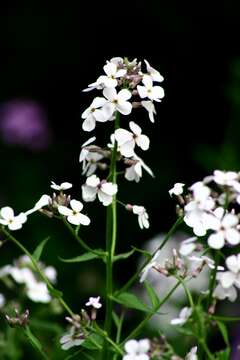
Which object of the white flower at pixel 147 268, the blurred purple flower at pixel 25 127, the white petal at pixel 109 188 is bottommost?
the blurred purple flower at pixel 25 127

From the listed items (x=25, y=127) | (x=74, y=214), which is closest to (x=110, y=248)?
(x=74, y=214)

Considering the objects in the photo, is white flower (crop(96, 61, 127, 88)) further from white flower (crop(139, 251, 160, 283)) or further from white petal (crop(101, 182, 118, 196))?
white flower (crop(139, 251, 160, 283))

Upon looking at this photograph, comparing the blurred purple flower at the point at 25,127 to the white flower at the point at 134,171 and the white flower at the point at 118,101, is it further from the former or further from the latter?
the white flower at the point at 118,101

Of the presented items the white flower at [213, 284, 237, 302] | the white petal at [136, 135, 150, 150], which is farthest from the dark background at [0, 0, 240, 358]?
the white flower at [213, 284, 237, 302]

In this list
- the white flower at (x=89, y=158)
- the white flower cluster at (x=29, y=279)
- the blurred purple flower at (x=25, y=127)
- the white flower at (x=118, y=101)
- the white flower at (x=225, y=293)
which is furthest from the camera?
the blurred purple flower at (x=25, y=127)

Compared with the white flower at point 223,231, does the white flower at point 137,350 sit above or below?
below

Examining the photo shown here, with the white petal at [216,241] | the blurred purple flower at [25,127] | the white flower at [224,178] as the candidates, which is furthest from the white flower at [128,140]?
the blurred purple flower at [25,127]

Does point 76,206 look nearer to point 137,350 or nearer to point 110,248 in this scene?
point 110,248
